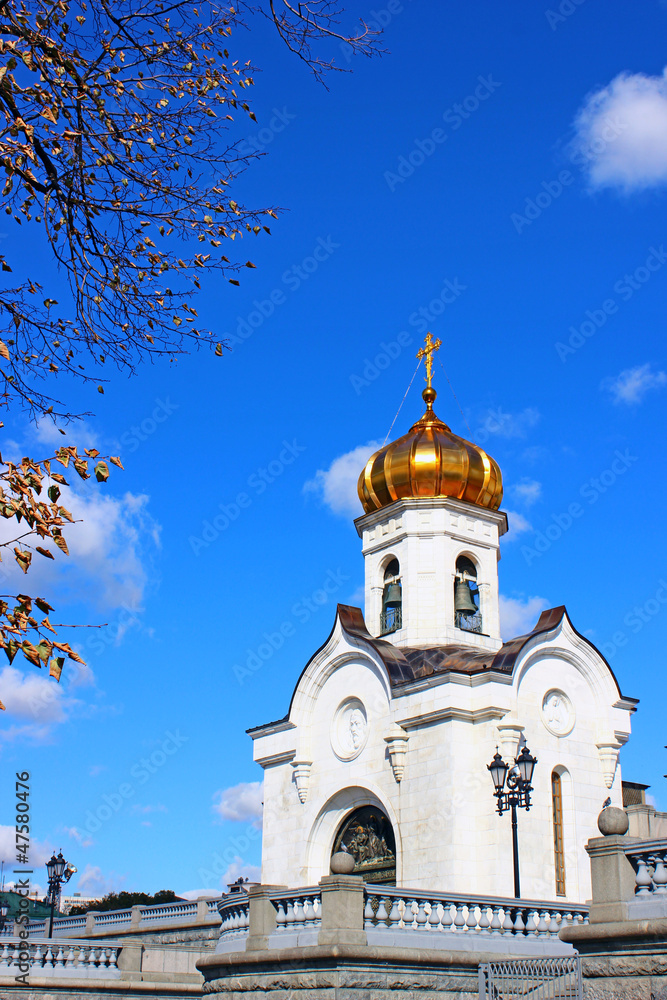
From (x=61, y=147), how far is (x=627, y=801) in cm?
2393

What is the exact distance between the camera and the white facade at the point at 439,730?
20344mm

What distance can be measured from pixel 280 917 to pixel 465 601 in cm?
1241

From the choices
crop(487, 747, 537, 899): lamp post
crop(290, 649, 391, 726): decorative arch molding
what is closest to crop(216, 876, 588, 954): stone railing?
crop(487, 747, 537, 899): lamp post

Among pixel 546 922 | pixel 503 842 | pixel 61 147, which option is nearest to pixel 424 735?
pixel 503 842

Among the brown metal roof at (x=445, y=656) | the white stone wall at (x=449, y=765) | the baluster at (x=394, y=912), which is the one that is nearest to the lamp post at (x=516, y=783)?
the white stone wall at (x=449, y=765)

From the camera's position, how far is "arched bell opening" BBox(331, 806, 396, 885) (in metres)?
21.7

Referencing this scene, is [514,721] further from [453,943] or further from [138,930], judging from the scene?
[138,930]

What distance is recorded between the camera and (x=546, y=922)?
15.0 m

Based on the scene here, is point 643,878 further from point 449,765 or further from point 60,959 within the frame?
point 60,959

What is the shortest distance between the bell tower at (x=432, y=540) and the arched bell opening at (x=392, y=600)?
0.08 ft

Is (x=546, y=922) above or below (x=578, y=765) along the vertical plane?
below

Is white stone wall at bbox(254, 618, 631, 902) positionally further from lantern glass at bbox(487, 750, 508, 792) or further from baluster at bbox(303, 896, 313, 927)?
baluster at bbox(303, 896, 313, 927)

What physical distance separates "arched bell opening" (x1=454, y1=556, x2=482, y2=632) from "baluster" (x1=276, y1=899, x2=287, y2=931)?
11.8 metres

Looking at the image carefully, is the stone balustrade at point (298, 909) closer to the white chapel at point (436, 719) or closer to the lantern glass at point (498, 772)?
the lantern glass at point (498, 772)
